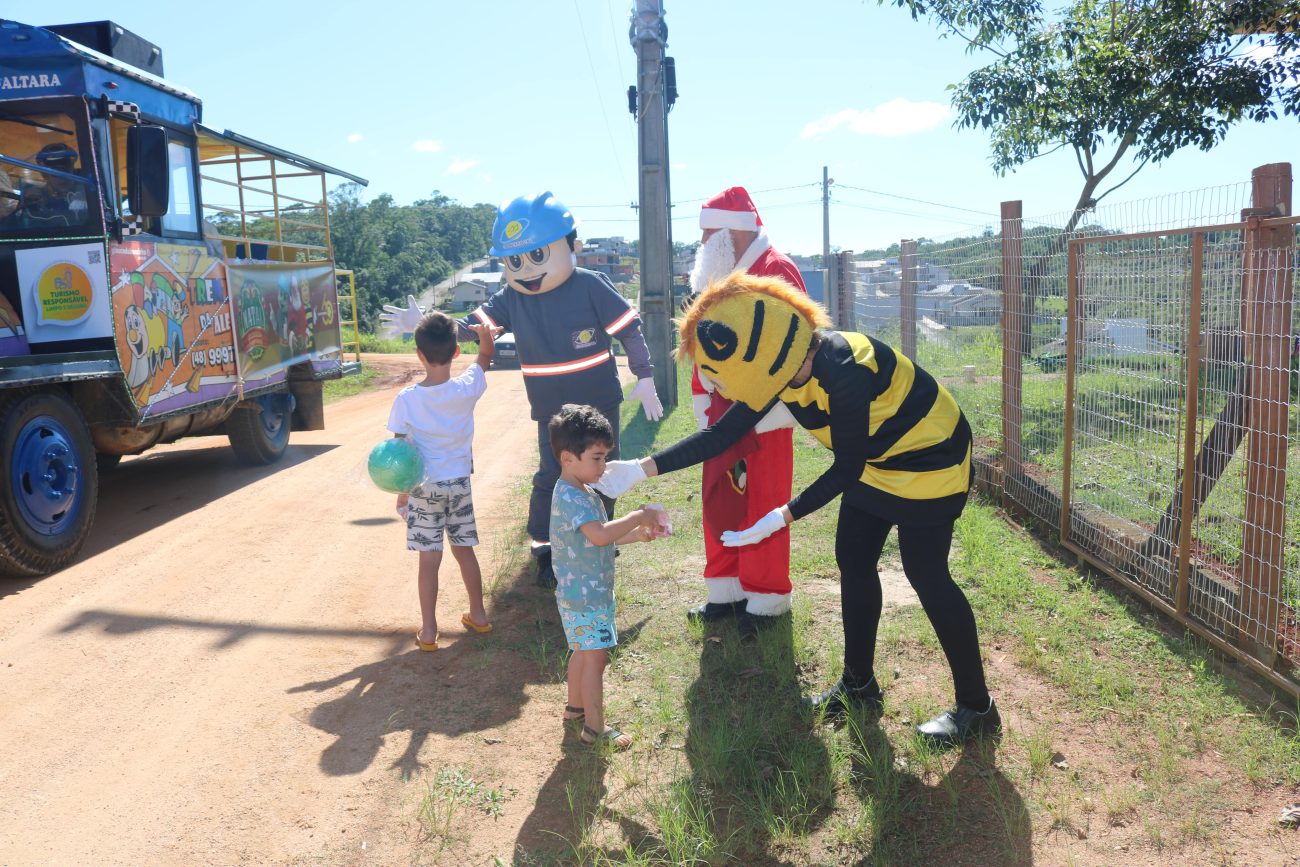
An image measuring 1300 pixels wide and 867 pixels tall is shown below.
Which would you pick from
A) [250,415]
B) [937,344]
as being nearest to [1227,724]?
[937,344]

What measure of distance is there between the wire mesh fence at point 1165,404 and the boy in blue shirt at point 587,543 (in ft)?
8.04

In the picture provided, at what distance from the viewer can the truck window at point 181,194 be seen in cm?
712

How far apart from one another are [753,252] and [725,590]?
1.61m

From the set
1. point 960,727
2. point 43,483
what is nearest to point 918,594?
point 960,727

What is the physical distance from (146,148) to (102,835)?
452 cm

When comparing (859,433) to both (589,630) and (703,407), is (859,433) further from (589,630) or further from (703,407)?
(703,407)

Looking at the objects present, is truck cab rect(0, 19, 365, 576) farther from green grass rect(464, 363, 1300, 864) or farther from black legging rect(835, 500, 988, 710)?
black legging rect(835, 500, 988, 710)

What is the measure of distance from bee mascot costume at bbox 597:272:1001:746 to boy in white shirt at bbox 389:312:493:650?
3.98 feet

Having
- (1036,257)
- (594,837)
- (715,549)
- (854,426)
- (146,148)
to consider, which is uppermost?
(146,148)

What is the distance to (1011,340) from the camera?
20.9 ft

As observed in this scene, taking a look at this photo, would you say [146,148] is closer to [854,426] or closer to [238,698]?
[238,698]

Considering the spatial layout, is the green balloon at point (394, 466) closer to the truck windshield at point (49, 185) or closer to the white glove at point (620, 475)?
the white glove at point (620, 475)

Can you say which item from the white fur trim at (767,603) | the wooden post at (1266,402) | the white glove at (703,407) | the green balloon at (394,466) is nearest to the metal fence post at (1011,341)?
the wooden post at (1266,402)

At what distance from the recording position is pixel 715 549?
4621mm
